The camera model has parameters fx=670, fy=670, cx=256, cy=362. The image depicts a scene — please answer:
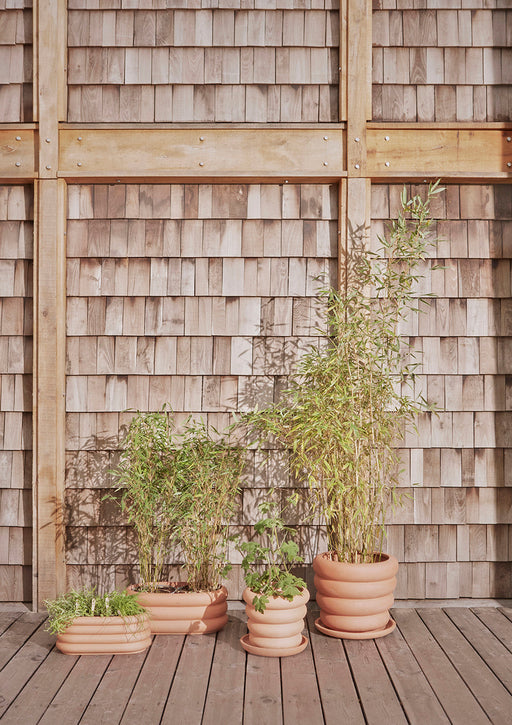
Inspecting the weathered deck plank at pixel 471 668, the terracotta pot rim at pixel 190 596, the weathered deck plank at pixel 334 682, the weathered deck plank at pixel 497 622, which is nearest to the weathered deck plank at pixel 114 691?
the terracotta pot rim at pixel 190 596

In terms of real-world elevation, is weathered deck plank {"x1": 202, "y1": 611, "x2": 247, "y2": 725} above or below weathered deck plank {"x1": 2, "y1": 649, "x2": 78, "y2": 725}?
below

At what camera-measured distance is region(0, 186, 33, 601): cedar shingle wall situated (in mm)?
3461

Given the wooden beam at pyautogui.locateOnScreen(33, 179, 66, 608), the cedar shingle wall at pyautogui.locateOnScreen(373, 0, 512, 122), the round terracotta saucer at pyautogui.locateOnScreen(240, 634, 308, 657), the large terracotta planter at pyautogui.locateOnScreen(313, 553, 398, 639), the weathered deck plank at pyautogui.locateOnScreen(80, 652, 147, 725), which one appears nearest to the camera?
the weathered deck plank at pyautogui.locateOnScreen(80, 652, 147, 725)

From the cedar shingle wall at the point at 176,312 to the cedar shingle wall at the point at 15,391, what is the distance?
227mm

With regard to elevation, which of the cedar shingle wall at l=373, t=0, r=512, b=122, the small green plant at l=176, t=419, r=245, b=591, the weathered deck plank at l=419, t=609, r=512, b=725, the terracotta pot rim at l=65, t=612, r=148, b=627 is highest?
the cedar shingle wall at l=373, t=0, r=512, b=122

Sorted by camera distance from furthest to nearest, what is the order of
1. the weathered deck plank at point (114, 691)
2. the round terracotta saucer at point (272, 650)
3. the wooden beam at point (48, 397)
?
the wooden beam at point (48, 397)
the round terracotta saucer at point (272, 650)
the weathered deck plank at point (114, 691)

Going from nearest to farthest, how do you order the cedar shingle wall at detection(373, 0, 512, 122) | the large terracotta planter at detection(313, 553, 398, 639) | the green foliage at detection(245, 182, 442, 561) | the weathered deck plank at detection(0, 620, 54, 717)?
1. the weathered deck plank at detection(0, 620, 54, 717)
2. the large terracotta planter at detection(313, 553, 398, 639)
3. the green foliage at detection(245, 182, 442, 561)
4. the cedar shingle wall at detection(373, 0, 512, 122)

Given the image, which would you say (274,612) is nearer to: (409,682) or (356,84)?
(409,682)

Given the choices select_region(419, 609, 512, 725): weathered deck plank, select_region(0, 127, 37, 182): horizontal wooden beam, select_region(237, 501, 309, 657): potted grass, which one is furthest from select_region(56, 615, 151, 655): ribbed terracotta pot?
select_region(0, 127, 37, 182): horizontal wooden beam

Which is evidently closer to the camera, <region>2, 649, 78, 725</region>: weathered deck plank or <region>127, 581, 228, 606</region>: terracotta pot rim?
<region>2, 649, 78, 725</region>: weathered deck plank

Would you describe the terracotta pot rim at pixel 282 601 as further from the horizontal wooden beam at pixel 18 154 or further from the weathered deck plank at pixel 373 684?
the horizontal wooden beam at pixel 18 154

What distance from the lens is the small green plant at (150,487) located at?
311 centimetres

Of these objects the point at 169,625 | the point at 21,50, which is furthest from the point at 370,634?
the point at 21,50

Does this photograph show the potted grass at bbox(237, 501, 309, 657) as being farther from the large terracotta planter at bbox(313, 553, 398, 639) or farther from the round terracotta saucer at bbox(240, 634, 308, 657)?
the large terracotta planter at bbox(313, 553, 398, 639)
